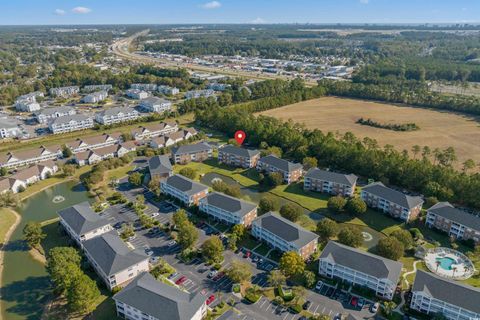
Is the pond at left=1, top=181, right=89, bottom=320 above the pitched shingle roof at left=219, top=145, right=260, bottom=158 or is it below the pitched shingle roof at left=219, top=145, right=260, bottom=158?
below

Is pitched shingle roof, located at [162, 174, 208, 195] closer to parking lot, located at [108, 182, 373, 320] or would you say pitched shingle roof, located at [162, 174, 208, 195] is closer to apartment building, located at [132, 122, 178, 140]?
parking lot, located at [108, 182, 373, 320]

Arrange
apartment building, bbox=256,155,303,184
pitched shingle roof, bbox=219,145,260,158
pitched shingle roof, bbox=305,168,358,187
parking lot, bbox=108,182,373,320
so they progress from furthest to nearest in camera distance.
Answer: pitched shingle roof, bbox=219,145,260,158 → apartment building, bbox=256,155,303,184 → pitched shingle roof, bbox=305,168,358,187 → parking lot, bbox=108,182,373,320

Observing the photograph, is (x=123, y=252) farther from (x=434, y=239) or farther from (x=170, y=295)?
(x=434, y=239)

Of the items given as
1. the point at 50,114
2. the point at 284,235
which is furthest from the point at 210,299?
the point at 50,114

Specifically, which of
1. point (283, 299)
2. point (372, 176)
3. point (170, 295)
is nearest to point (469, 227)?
point (372, 176)

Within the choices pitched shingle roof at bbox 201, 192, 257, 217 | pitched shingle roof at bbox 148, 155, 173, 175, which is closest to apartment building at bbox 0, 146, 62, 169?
pitched shingle roof at bbox 148, 155, 173, 175

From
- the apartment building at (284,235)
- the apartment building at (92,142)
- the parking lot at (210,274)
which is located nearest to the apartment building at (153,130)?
the apartment building at (92,142)
